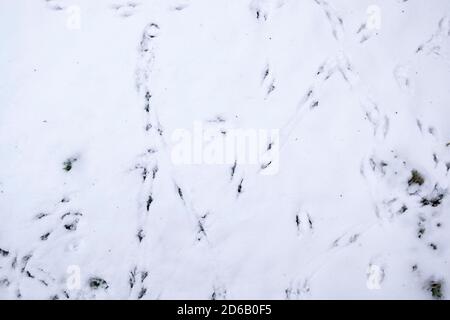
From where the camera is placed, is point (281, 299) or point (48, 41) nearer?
point (281, 299)

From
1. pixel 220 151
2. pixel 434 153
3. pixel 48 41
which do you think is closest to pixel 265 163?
pixel 220 151

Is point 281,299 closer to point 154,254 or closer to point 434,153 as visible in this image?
point 154,254

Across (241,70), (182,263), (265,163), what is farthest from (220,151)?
(182,263)

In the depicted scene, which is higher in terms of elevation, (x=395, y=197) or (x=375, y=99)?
(x=375, y=99)

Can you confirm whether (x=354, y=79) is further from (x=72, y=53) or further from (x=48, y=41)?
(x=48, y=41)
